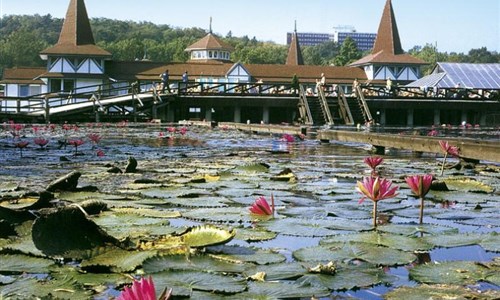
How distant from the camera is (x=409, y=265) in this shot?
8.20ft

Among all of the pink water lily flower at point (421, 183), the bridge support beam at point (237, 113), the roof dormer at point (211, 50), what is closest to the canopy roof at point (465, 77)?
the bridge support beam at point (237, 113)

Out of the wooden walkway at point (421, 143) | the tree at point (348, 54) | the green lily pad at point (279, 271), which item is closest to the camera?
the green lily pad at point (279, 271)

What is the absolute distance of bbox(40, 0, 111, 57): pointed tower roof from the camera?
183ft

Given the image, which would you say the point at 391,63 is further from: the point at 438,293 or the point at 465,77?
the point at 438,293

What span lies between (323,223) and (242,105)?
97.6 ft

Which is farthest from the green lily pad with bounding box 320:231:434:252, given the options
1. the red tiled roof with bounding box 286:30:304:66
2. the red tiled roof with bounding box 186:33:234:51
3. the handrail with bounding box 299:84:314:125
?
the red tiled roof with bounding box 286:30:304:66

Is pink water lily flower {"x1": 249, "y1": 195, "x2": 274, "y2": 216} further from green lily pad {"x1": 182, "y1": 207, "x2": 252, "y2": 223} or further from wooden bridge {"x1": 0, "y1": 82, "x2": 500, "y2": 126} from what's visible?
wooden bridge {"x1": 0, "y1": 82, "x2": 500, "y2": 126}

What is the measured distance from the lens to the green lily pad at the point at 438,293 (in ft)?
6.50

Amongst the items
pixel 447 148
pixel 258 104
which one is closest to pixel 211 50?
pixel 258 104

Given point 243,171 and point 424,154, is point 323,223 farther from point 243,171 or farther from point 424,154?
point 424,154

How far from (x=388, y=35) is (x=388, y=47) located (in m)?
1.62

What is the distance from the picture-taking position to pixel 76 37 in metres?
58.6

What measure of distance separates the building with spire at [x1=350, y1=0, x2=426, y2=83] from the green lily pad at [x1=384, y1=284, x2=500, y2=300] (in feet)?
206

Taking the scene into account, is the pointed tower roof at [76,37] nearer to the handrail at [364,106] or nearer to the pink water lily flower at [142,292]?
the handrail at [364,106]
